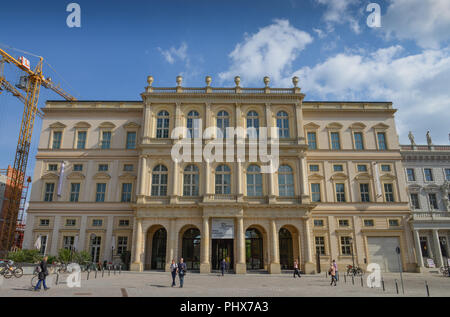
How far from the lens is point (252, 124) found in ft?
123

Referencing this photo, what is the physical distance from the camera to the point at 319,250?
35188 mm

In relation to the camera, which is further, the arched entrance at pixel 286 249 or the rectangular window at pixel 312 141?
the rectangular window at pixel 312 141

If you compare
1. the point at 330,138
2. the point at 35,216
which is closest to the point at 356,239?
the point at 330,138

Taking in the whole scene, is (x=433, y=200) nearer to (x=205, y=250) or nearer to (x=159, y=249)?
(x=205, y=250)

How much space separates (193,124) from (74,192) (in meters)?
16.4

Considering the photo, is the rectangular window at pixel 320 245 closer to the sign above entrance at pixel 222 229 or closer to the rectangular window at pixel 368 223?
the rectangular window at pixel 368 223

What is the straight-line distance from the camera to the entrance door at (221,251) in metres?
34.6

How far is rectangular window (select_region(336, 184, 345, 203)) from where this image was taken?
3753 centimetres

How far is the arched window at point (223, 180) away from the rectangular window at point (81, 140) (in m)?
17.6

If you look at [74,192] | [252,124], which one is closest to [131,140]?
[74,192]

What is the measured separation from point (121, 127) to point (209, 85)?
40.3 ft

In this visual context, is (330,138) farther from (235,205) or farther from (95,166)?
(95,166)

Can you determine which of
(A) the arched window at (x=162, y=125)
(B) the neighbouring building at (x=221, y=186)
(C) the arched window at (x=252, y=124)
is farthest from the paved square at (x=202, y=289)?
(C) the arched window at (x=252, y=124)
